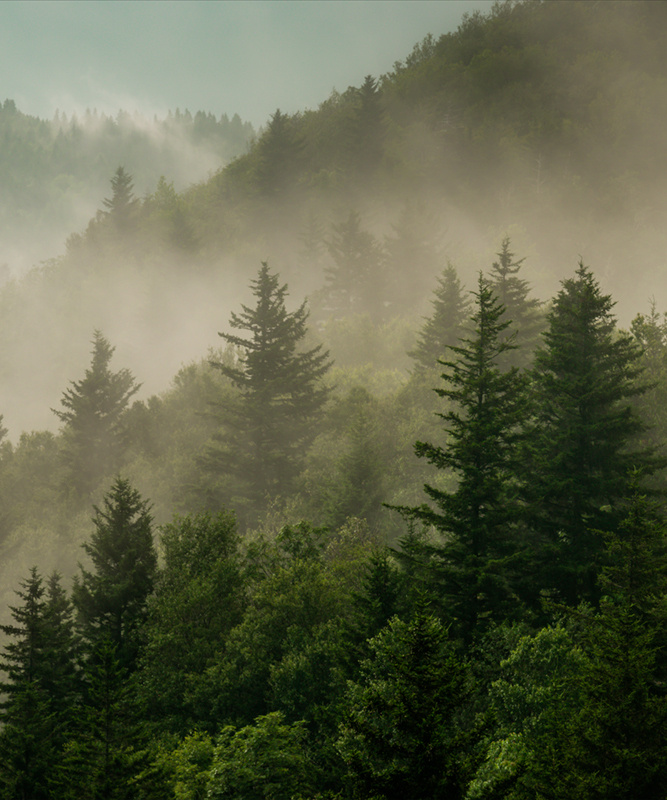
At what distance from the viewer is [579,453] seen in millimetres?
23156

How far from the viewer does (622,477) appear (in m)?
22.0

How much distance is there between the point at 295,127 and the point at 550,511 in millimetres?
95463

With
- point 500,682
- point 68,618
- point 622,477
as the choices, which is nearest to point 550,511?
point 622,477

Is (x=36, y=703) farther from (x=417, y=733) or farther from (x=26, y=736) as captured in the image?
(x=417, y=733)

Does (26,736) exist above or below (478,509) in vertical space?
below

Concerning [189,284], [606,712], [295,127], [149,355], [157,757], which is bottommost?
[157,757]

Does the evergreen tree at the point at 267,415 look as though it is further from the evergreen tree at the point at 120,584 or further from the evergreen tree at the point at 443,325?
the evergreen tree at the point at 120,584

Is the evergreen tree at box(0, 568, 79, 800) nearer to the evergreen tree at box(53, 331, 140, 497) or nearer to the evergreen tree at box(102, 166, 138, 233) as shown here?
the evergreen tree at box(53, 331, 140, 497)

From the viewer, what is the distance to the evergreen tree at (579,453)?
21.8 meters

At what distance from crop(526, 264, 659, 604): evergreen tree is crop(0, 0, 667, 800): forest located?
13cm

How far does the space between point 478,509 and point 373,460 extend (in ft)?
54.2

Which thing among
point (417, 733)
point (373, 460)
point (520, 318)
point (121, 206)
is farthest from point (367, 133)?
point (417, 733)

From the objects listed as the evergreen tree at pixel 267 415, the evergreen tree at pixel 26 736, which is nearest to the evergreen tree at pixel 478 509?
the evergreen tree at pixel 26 736

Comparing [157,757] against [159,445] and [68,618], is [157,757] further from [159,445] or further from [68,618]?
[159,445]
